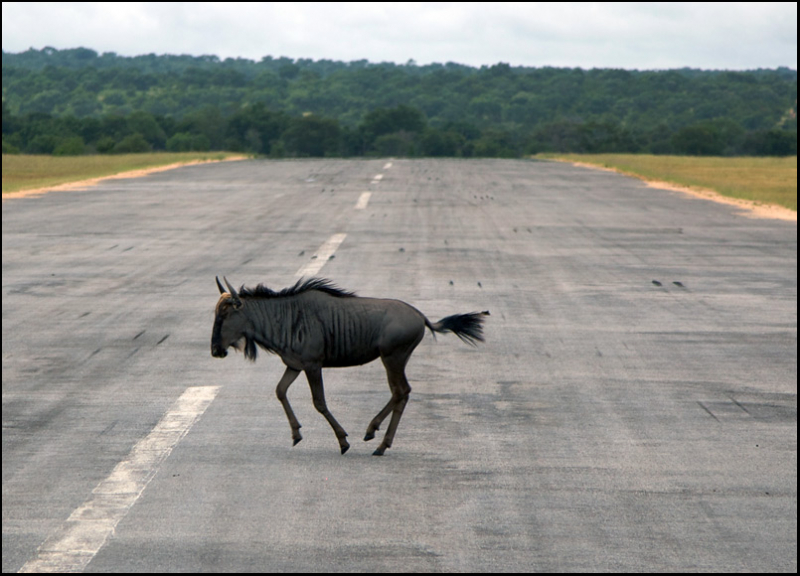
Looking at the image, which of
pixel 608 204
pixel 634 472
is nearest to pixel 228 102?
pixel 608 204

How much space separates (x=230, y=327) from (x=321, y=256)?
13898mm

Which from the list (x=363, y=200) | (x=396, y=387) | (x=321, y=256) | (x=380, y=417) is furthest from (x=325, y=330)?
(x=363, y=200)

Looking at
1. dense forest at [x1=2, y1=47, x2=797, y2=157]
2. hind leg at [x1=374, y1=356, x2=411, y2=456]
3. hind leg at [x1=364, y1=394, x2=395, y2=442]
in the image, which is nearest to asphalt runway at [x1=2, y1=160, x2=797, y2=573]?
hind leg at [x1=364, y1=394, x2=395, y2=442]

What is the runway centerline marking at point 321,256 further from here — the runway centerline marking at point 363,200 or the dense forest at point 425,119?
the dense forest at point 425,119

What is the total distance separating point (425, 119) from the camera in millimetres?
150875

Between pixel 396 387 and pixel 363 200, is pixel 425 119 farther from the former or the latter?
pixel 396 387

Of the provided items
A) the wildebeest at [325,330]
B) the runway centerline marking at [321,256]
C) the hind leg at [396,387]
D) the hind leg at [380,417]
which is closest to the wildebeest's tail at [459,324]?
the wildebeest at [325,330]

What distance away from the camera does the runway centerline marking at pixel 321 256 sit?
17.7 metres

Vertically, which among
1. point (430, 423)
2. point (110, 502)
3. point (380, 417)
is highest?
point (380, 417)

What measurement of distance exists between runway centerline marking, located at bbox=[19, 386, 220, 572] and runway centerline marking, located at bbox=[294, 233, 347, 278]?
8491 millimetres

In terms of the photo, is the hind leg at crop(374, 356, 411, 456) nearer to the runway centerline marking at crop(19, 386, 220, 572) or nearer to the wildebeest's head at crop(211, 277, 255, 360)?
the wildebeest's head at crop(211, 277, 255, 360)

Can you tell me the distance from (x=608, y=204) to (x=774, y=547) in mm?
28444

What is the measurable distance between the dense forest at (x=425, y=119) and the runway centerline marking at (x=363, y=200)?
66.3 metres

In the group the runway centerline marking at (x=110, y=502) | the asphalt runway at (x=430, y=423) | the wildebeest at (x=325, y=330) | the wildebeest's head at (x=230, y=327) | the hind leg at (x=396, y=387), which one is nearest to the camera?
the runway centerline marking at (x=110, y=502)
